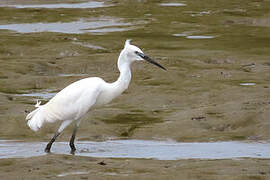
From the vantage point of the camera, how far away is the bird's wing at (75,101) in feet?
34.6

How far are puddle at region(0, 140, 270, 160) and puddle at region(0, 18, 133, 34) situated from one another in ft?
38.6

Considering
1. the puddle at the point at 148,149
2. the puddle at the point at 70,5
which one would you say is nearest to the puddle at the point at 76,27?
the puddle at the point at 70,5

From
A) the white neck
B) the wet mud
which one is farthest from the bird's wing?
the wet mud

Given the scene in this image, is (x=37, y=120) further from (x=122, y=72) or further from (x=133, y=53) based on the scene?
(x=133, y=53)

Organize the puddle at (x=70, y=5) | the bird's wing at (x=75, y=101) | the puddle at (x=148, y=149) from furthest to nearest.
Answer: the puddle at (x=70, y=5) < the bird's wing at (x=75, y=101) < the puddle at (x=148, y=149)

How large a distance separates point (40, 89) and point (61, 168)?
6738mm

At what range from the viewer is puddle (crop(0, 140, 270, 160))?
991 cm

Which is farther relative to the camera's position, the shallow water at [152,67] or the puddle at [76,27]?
the puddle at [76,27]

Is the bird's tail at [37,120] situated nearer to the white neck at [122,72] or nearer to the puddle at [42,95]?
the white neck at [122,72]

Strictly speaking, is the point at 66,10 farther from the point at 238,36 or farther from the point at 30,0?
the point at 238,36

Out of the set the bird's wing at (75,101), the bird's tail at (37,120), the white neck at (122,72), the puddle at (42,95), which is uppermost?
the white neck at (122,72)

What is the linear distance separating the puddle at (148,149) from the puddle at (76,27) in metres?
11.8

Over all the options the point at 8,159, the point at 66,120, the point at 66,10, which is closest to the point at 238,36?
the point at 66,10

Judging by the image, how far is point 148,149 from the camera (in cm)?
1043
